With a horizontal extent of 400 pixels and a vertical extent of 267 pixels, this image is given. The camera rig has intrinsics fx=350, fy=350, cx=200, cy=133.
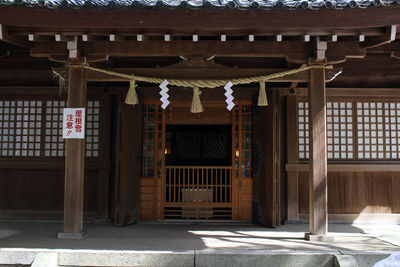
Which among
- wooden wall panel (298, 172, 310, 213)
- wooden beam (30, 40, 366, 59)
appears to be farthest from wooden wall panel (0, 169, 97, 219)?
wooden wall panel (298, 172, 310, 213)

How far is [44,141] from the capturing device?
323 inches

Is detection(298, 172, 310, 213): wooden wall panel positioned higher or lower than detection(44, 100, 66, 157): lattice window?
lower

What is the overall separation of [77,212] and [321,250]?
4164 millimetres

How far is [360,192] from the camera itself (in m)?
8.11

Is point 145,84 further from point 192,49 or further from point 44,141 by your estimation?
point 44,141

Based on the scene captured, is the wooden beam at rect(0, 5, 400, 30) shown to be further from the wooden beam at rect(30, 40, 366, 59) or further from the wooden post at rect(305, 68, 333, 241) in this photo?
the wooden post at rect(305, 68, 333, 241)

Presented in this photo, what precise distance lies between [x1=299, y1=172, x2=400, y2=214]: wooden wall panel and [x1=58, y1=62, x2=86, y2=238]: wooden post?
4.83 metres

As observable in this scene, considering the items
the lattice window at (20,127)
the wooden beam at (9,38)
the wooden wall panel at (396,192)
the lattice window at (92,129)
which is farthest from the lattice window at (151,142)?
the wooden wall panel at (396,192)

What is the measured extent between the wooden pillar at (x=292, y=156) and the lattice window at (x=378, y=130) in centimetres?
158

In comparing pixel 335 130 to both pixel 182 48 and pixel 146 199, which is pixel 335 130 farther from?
pixel 146 199

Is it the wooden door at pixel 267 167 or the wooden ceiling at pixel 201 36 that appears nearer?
→ the wooden ceiling at pixel 201 36

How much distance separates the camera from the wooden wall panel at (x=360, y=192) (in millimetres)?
8086

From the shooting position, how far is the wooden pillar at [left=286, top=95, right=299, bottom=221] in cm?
797

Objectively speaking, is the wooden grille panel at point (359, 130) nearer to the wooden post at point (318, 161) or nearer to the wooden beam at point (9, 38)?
the wooden post at point (318, 161)
